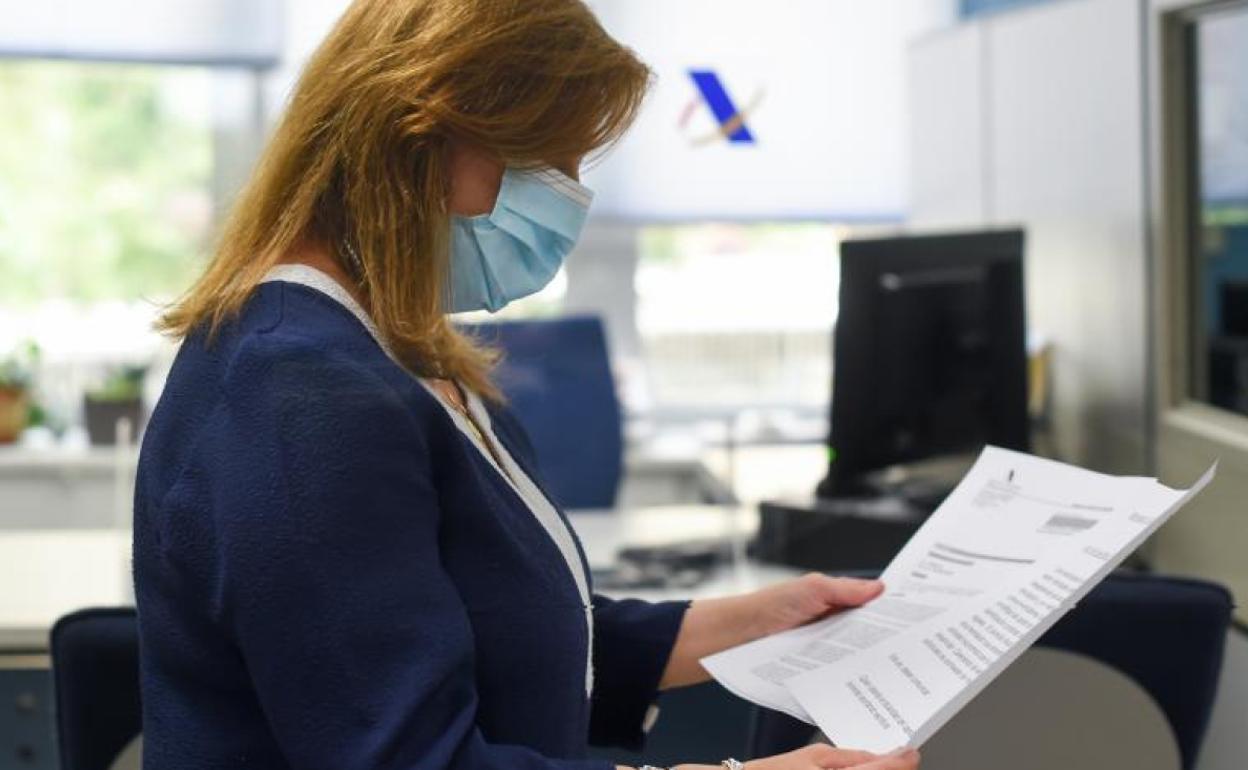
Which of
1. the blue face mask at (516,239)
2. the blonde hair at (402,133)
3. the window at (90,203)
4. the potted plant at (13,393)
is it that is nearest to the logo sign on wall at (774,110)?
the window at (90,203)

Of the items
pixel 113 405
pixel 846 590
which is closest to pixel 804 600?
pixel 846 590

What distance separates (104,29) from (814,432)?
2.14m

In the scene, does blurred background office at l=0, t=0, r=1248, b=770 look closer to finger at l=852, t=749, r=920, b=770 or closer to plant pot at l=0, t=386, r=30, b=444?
plant pot at l=0, t=386, r=30, b=444

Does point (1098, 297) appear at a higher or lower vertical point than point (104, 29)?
lower

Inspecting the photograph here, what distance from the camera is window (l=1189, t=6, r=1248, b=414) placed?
2.53 meters

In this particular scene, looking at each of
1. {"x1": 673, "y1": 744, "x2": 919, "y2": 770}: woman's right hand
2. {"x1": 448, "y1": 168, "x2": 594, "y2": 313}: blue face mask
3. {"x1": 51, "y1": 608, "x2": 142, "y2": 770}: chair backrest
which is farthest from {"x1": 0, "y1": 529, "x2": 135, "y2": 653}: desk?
{"x1": 673, "y1": 744, "x2": 919, "y2": 770}: woman's right hand

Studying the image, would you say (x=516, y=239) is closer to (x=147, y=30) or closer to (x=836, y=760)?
(x=836, y=760)

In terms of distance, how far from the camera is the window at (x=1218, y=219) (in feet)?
8.29

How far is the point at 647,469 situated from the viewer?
445cm

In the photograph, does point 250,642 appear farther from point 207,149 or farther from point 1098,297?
point 207,149

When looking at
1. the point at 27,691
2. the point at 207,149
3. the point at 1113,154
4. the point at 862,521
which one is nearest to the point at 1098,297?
the point at 1113,154

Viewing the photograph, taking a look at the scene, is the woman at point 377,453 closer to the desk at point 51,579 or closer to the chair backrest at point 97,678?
the chair backrest at point 97,678

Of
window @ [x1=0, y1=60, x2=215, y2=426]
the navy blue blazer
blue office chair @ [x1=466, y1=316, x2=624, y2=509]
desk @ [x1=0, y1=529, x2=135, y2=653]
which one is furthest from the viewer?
window @ [x1=0, y1=60, x2=215, y2=426]

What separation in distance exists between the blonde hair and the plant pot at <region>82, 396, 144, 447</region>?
130 inches
